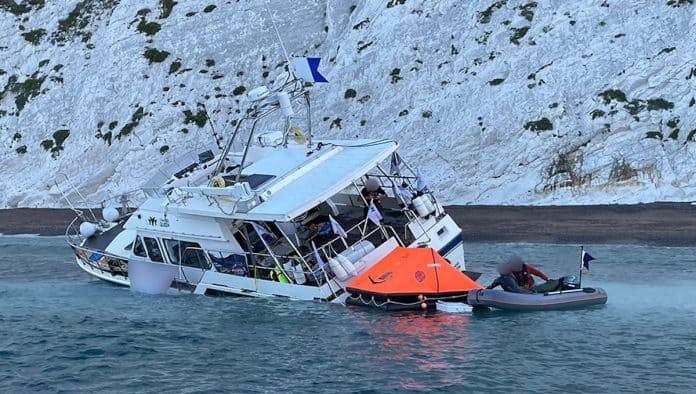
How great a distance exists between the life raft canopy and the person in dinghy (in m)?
0.75

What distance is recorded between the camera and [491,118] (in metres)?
41.4

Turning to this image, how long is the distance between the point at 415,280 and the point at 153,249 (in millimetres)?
7635

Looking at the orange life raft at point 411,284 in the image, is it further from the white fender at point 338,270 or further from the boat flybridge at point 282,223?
the boat flybridge at point 282,223

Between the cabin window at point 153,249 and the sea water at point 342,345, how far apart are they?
112 cm

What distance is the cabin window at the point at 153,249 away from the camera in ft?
81.8

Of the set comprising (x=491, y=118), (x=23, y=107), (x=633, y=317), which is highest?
(x=633, y=317)

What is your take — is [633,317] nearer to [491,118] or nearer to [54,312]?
[54,312]

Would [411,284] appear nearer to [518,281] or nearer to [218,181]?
[518,281]

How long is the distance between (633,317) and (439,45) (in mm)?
28099

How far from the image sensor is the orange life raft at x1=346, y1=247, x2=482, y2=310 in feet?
68.9

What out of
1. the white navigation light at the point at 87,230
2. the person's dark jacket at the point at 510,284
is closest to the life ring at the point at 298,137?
the white navigation light at the point at 87,230

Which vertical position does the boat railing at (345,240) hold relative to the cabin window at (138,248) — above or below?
above

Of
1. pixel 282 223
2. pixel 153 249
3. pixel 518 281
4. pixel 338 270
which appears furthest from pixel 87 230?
pixel 518 281

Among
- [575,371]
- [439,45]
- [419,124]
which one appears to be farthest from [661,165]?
[575,371]
